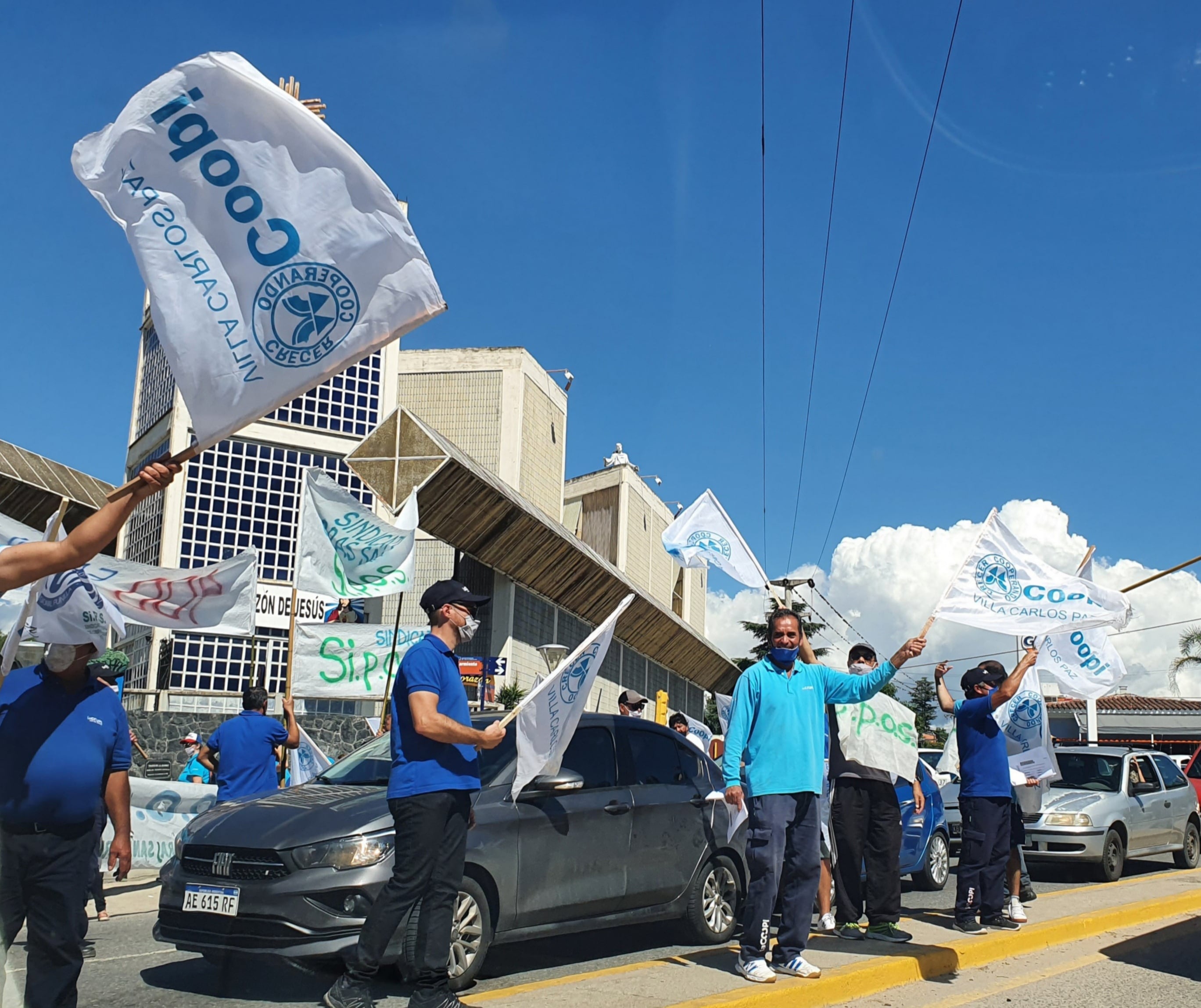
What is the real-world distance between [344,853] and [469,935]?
0.91m

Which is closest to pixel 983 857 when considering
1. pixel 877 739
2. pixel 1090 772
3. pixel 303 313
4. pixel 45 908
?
pixel 877 739

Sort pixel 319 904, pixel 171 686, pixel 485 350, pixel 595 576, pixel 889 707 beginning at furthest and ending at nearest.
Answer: pixel 485 350 < pixel 595 576 < pixel 171 686 < pixel 889 707 < pixel 319 904

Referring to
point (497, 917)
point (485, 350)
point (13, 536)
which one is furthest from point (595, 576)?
point (497, 917)

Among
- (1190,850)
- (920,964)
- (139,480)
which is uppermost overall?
(139,480)

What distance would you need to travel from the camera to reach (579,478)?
5300cm

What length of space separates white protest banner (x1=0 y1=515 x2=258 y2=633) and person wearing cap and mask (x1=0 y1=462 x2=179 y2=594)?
7582 mm

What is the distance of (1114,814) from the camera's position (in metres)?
13.9

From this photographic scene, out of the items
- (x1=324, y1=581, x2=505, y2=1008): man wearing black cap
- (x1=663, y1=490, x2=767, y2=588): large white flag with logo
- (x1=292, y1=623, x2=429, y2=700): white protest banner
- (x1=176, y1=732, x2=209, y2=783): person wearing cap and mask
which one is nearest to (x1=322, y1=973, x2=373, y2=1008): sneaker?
(x1=324, y1=581, x2=505, y2=1008): man wearing black cap

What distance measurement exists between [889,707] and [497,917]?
2933mm

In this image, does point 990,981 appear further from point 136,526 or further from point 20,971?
point 136,526

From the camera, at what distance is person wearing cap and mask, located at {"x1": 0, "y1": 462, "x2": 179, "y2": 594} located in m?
3.44

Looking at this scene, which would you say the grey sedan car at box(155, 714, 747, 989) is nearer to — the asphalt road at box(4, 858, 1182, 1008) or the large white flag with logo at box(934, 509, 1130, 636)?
the asphalt road at box(4, 858, 1182, 1008)

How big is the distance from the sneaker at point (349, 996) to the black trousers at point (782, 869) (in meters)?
2.00

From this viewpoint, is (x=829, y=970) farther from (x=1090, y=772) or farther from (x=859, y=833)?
(x=1090, y=772)
